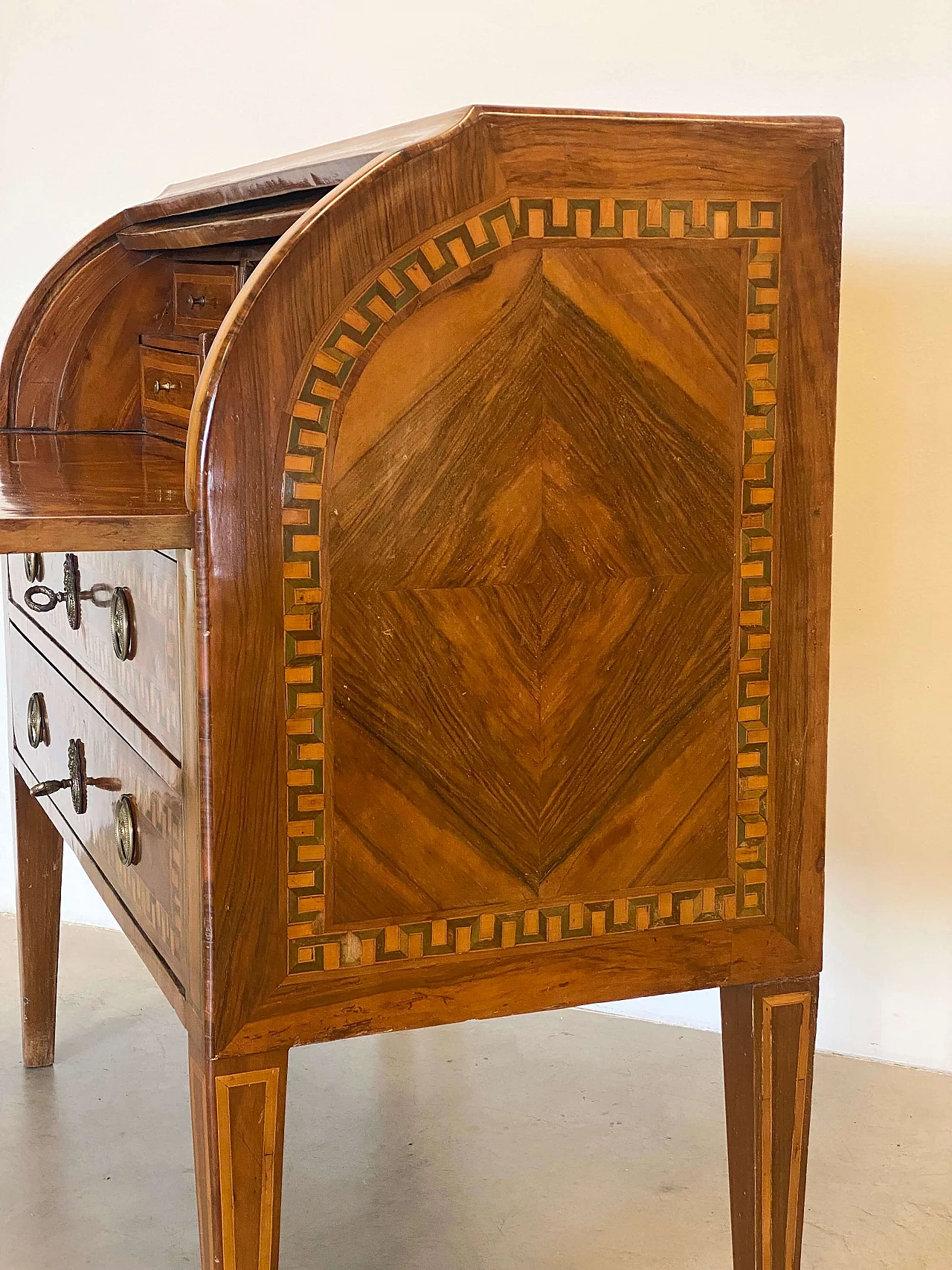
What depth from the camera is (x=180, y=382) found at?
198 cm

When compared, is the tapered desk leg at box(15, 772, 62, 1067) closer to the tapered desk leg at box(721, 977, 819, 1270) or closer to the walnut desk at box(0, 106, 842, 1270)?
the walnut desk at box(0, 106, 842, 1270)

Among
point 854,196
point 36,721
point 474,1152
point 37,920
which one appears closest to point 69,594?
point 36,721

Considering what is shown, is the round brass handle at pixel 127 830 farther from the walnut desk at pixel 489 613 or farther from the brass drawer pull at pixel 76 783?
the brass drawer pull at pixel 76 783

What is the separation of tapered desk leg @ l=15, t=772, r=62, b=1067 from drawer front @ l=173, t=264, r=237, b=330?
0.75m

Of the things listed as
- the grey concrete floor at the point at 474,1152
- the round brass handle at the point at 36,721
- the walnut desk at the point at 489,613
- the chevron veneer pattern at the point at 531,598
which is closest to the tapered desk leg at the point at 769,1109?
the walnut desk at the point at 489,613

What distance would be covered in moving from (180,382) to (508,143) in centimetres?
83

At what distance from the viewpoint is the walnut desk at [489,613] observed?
1.25m

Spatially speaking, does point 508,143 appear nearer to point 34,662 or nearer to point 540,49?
point 34,662

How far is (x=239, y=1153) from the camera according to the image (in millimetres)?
1316

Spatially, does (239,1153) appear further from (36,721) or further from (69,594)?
(36,721)

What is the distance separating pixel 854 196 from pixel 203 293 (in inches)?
37.7

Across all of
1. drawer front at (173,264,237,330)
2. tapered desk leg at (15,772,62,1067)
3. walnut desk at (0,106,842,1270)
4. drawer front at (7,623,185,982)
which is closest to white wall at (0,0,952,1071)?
drawer front at (173,264,237,330)

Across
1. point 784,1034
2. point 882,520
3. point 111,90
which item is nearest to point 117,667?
point 784,1034

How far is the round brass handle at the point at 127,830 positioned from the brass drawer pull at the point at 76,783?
19 centimetres
